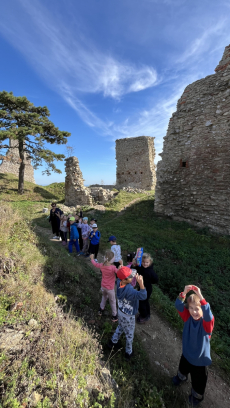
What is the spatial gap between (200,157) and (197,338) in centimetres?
891

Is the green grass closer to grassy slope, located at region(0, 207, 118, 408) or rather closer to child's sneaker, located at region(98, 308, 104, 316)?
child's sneaker, located at region(98, 308, 104, 316)

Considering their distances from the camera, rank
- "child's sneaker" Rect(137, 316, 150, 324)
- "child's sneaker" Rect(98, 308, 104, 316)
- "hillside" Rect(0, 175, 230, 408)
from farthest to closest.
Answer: "child's sneaker" Rect(137, 316, 150, 324) → "child's sneaker" Rect(98, 308, 104, 316) → "hillside" Rect(0, 175, 230, 408)

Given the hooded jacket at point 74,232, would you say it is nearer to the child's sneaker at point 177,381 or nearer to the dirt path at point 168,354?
the dirt path at point 168,354

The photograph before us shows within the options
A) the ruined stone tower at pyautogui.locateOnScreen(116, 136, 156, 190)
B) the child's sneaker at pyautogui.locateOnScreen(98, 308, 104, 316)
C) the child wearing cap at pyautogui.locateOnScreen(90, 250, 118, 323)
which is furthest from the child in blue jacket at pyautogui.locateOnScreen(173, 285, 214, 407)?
the ruined stone tower at pyautogui.locateOnScreen(116, 136, 156, 190)

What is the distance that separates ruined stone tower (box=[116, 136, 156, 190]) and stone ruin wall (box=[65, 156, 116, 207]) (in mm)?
7151

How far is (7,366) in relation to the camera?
2.14 m

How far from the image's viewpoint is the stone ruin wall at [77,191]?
1588cm

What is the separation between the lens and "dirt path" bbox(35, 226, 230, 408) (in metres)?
2.99

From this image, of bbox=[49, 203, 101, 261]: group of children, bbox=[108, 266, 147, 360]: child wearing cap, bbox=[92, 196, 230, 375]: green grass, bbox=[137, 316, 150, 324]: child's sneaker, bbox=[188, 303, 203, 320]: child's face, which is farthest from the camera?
bbox=[49, 203, 101, 261]: group of children

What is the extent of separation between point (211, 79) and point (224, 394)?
11.7m

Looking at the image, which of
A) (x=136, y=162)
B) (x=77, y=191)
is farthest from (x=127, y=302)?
(x=136, y=162)

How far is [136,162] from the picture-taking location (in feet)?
75.2

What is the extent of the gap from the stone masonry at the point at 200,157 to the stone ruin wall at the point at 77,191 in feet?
22.0

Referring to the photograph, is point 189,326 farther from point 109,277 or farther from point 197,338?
point 109,277
